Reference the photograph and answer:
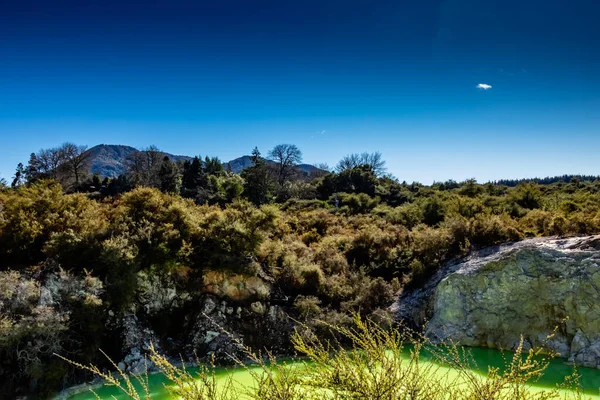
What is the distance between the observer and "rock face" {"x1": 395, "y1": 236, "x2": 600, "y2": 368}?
894 cm

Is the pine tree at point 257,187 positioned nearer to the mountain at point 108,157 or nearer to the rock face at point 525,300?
the rock face at point 525,300

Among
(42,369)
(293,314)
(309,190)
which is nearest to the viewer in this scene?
(42,369)

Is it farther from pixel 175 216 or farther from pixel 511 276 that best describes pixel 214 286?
pixel 511 276

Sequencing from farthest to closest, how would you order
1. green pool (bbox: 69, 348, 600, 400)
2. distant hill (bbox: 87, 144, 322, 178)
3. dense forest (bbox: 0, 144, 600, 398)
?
1. distant hill (bbox: 87, 144, 322, 178)
2. dense forest (bbox: 0, 144, 600, 398)
3. green pool (bbox: 69, 348, 600, 400)

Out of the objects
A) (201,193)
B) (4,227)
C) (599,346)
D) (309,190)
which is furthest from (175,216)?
(309,190)

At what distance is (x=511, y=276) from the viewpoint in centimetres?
1002

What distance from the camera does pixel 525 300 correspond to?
384 inches

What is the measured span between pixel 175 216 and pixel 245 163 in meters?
145

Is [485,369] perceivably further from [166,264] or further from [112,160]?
[112,160]

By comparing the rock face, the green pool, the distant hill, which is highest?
the distant hill

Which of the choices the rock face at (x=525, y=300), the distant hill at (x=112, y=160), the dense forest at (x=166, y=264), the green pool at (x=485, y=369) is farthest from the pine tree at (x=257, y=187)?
the distant hill at (x=112, y=160)

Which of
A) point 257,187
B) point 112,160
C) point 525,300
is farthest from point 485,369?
point 112,160

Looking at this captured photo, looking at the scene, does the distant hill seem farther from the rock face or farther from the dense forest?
the rock face

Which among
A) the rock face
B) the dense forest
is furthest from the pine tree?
the rock face
